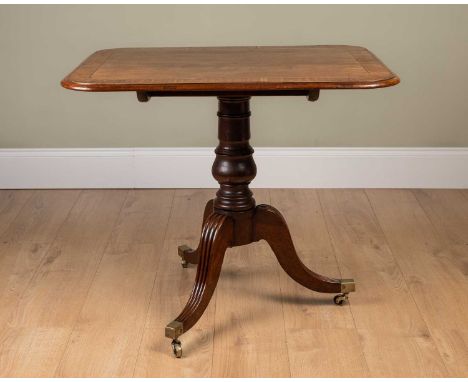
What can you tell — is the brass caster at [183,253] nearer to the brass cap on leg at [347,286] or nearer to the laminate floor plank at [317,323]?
the laminate floor plank at [317,323]

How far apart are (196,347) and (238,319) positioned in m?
0.20

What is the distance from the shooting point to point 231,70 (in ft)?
6.65

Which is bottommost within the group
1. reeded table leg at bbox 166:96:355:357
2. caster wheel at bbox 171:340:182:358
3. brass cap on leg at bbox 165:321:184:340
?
caster wheel at bbox 171:340:182:358

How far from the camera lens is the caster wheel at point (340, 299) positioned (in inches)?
93.4

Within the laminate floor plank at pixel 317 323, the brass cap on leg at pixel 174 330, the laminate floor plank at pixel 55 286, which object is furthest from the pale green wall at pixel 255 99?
the brass cap on leg at pixel 174 330

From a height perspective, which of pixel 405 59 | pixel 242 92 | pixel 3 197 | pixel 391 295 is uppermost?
pixel 242 92

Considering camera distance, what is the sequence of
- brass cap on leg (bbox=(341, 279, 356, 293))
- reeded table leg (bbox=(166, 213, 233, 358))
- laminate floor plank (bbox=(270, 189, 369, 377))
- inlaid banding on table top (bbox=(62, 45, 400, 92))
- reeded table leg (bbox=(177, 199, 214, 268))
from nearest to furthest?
inlaid banding on table top (bbox=(62, 45, 400, 92)) → laminate floor plank (bbox=(270, 189, 369, 377)) → reeded table leg (bbox=(166, 213, 233, 358)) → brass cap on leg (bbox=(341, 279, 356, 293)) → reeded table leg (bbox=(177, 199, 214, 268))

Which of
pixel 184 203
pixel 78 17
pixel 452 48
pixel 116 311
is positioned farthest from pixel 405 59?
pixel 116 311

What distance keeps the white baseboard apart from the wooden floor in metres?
0.06

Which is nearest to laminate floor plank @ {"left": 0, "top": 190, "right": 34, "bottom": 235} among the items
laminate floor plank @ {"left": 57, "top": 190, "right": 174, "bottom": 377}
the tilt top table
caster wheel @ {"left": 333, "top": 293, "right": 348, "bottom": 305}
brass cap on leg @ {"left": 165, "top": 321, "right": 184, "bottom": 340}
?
laminate floor plank @ {"left": 57, "top": 190, "right": 174, "bottom": 377}

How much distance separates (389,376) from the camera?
6.52 ft

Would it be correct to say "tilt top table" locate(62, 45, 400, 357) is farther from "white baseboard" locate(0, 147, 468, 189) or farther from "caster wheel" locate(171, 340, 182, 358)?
"white baseboard" locate(0, 147, 468, 189)

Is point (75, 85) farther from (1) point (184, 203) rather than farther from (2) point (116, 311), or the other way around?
(1) point (184, 203)

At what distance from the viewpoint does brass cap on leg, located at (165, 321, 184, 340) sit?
6.91 ft
